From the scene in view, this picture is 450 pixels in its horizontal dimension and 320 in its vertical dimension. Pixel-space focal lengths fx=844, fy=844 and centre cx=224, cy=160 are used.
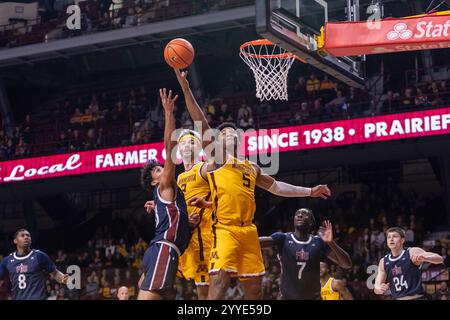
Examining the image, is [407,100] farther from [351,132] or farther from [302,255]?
[302,255]

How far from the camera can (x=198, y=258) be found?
8.06 meters

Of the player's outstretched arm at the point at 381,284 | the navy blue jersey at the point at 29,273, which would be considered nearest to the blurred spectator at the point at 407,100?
the player's outstretched arm at the point at 381,284

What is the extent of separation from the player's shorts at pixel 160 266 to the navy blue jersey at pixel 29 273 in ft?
9.38

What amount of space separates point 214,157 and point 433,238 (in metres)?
10.8

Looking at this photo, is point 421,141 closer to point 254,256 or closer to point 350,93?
point 350,93

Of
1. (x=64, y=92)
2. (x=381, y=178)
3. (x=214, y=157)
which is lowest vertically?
(x=214, y=157)

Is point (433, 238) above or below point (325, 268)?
above

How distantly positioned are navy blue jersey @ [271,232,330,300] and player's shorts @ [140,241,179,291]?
1.75 meters

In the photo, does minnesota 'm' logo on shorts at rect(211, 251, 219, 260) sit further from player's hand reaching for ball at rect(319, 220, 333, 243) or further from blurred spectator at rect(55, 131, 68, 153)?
blurred spectator at rect(55, 131, 68, 153)

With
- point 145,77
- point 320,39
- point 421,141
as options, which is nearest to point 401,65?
point 421,141

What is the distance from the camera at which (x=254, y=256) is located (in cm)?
793

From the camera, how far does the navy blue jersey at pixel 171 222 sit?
24.7 ft

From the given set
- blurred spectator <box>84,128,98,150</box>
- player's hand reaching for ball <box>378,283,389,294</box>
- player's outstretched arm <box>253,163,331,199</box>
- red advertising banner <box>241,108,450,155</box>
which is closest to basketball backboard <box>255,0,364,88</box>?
player's outstretched arm <box>253,163,331,199</box>

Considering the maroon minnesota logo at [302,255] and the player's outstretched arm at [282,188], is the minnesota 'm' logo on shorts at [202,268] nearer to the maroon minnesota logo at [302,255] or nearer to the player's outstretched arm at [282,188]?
the player's outstretched arm at [282,188]
